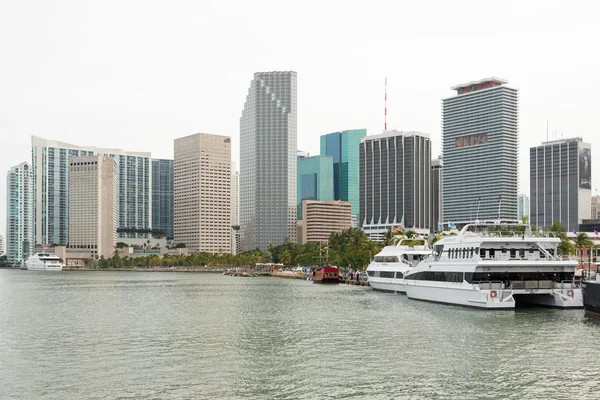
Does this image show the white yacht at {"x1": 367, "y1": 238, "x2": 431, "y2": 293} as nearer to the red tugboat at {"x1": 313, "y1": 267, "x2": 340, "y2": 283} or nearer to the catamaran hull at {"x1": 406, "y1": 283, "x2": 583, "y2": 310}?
the catamaran hull at {"x1": 406, "y1": 283, "x2": 583, "y2": 310}

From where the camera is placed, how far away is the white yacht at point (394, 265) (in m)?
100

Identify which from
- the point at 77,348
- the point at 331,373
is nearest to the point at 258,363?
the point at 331,373

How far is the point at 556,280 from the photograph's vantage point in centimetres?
7300

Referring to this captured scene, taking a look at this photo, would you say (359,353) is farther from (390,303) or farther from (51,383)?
(390,303)

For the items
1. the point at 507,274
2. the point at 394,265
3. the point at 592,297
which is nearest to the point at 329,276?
the point at 394,265

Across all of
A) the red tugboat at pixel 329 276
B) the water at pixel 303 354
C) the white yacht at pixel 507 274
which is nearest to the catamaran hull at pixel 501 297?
the white yacht at pixel 507 274

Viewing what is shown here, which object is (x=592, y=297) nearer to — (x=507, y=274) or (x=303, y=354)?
(x=507, y=274)

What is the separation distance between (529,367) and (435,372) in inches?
250

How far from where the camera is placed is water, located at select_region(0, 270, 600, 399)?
3741cm

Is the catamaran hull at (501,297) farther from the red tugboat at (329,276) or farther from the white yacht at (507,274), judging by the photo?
the red tugboat at (329,276)

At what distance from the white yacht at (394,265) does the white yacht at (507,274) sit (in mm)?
21830

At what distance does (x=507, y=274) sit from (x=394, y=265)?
1296 inches

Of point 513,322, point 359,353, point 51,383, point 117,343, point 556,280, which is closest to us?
point 51,383

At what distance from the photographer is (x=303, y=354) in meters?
47.7
